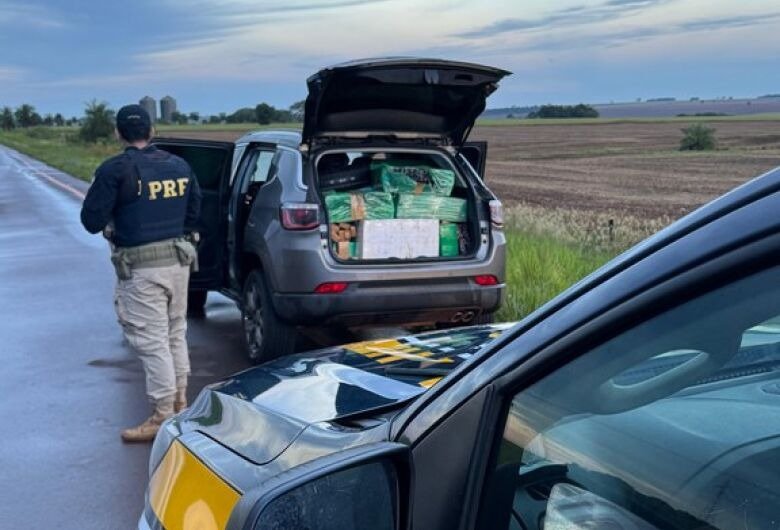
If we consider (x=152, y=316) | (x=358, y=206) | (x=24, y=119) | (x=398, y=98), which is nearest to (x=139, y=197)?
(x=152, y=316)

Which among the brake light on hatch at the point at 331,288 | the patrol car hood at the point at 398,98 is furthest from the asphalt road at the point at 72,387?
the patrol car hood at the point at 398,98

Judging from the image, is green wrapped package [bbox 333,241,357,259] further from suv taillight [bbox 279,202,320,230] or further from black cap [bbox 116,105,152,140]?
black cap [bbox 116,105,152,140]

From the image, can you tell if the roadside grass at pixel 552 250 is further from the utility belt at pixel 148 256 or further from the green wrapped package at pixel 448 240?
the utility belt at pixel 148 256

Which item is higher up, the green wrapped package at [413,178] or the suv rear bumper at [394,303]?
the green wrapped package at [413,178]

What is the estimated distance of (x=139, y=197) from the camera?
5457 mm

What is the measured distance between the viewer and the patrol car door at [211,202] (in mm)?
7547

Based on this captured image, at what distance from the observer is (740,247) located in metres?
1.17

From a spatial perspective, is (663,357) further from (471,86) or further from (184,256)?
(471,86)

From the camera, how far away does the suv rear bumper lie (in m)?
6.21

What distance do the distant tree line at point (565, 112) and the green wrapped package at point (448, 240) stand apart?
98.7m

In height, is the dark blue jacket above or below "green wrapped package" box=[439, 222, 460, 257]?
above

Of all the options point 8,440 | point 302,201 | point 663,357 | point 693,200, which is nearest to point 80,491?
point 8,440

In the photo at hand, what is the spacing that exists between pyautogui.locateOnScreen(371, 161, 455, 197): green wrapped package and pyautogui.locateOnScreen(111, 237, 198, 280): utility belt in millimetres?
1774

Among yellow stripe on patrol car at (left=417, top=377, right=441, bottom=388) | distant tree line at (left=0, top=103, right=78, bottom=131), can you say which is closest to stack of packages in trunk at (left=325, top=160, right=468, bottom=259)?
yellow stripe on patrol car at (left=417, top=377, right=441, bottom=388)
